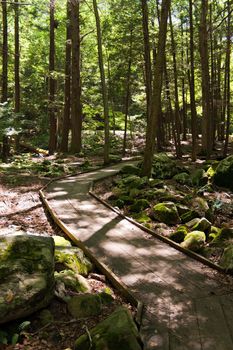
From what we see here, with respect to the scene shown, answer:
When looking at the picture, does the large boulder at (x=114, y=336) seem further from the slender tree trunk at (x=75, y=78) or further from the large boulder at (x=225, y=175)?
the slender tree trunk at (x=75, y=78)

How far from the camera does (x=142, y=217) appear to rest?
927cm

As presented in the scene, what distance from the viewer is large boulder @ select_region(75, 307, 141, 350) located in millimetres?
3797

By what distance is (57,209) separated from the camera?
32.3 ft

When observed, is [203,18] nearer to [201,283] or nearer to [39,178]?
[39,178]

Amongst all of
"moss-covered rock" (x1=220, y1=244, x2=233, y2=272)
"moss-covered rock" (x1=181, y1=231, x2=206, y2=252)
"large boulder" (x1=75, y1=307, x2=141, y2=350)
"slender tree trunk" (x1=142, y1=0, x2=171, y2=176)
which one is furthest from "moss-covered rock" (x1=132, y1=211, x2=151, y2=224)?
"large boulder" (x1=75, y1=307, x2=141, y2=350)

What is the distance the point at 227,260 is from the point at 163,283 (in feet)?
4.33

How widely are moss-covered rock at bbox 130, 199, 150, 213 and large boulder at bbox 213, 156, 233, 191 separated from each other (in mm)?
4814

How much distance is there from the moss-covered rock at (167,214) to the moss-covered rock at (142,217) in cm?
23

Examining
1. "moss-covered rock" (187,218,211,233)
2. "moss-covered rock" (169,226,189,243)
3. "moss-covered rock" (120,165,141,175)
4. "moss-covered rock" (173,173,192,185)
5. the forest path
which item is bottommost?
the forest path

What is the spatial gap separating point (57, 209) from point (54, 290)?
5.03 meters

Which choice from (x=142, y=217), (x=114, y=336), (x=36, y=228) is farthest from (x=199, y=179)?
(x=114, y=336)

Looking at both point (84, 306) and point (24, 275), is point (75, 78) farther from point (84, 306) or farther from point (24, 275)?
point (84, 306)

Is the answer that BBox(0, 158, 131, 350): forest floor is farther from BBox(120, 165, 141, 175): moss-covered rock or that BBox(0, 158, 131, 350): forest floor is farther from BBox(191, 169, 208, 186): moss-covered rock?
BBox(191, 169, 208, 186): moss-covered rock

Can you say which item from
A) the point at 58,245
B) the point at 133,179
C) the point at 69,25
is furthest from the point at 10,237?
the point at 69,25
